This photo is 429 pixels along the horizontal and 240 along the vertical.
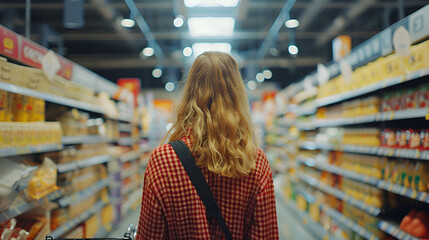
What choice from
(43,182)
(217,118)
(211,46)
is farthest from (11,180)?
(211,46)

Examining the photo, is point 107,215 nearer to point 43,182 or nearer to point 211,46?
point 43,182

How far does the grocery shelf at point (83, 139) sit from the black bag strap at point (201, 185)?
2.77 meters

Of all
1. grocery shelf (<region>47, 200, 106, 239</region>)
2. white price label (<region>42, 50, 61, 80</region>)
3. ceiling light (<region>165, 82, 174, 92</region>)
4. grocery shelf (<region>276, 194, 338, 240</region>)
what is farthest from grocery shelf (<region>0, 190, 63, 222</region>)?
ceiling light (<region>165, 82, 174, 92</region>)

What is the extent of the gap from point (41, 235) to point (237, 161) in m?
2.13

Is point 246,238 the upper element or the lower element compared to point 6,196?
lower

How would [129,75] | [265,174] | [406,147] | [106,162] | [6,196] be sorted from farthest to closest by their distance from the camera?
[129,75]
[106,162]
[406,147]
[6,196]
[265,174]

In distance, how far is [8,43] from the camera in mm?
2803

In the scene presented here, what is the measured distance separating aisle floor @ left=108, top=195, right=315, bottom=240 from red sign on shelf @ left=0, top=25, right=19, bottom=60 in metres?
3.82

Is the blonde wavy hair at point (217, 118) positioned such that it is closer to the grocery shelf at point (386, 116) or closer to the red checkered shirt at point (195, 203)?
the red checkered shirt at point (195, 203)

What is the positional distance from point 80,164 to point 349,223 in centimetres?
360

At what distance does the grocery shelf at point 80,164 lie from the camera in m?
3.85

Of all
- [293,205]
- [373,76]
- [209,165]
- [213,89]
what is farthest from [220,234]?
[293,205]

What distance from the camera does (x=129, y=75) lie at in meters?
17.3

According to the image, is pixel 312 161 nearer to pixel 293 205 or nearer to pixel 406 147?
pixel 293 205
